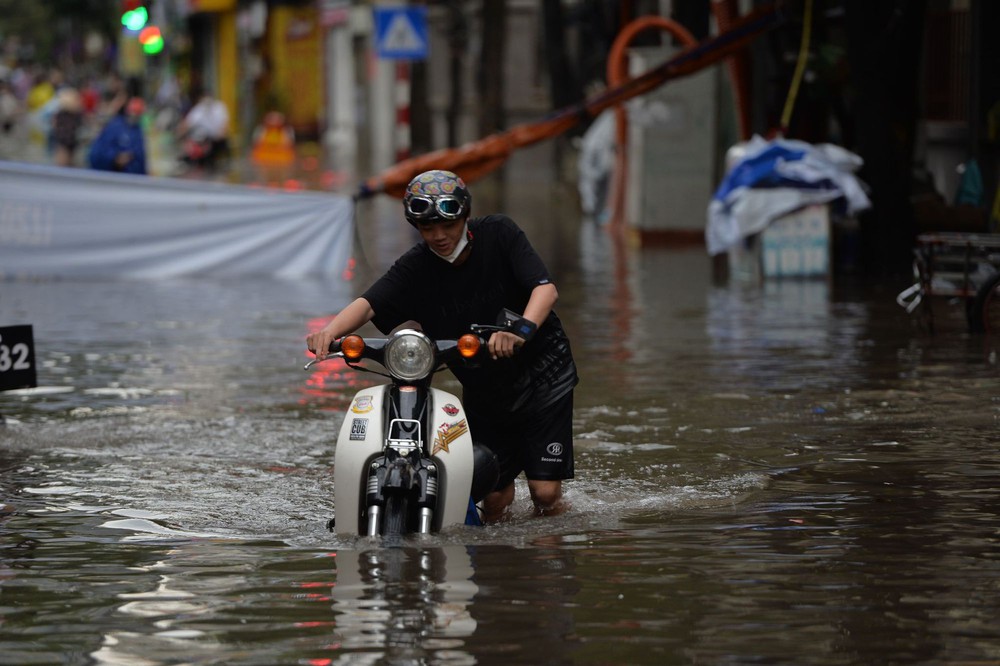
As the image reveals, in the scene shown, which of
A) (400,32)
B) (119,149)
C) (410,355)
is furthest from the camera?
(400,32)

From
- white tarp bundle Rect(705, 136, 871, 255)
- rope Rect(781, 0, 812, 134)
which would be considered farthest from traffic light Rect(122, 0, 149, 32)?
white tarp bundle Rect(705, 136, 871, 255)

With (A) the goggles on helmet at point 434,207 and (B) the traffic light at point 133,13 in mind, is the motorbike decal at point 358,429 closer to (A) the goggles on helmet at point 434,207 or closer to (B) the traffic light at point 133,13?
(A) the goggles on helmet at point 434,207

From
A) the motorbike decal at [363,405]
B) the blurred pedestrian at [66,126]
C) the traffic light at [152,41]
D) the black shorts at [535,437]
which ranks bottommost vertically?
the black shorts at [535,437]

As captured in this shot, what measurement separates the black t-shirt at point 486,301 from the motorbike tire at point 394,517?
1.90 ft

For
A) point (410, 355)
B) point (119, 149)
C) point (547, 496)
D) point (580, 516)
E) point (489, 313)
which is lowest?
point (580, 516)

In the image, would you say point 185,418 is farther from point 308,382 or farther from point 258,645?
point 258,645

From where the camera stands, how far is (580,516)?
302 inches

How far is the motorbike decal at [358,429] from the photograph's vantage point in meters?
6.77

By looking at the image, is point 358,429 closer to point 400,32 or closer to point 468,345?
point 468,345

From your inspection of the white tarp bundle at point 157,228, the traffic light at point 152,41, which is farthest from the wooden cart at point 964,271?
the traffic light at point 152,41

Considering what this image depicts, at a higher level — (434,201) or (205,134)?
(205,134)

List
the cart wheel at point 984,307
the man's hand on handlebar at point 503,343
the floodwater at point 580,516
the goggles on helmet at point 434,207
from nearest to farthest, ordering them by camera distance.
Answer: the floodwater at point 580,516
the man's hand on handlebar at point 503,343
the goggles on helmet at point 434,207
the cart wheel at point 984,307

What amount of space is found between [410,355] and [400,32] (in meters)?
23.0

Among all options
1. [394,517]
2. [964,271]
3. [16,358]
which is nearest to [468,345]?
[394,517]
